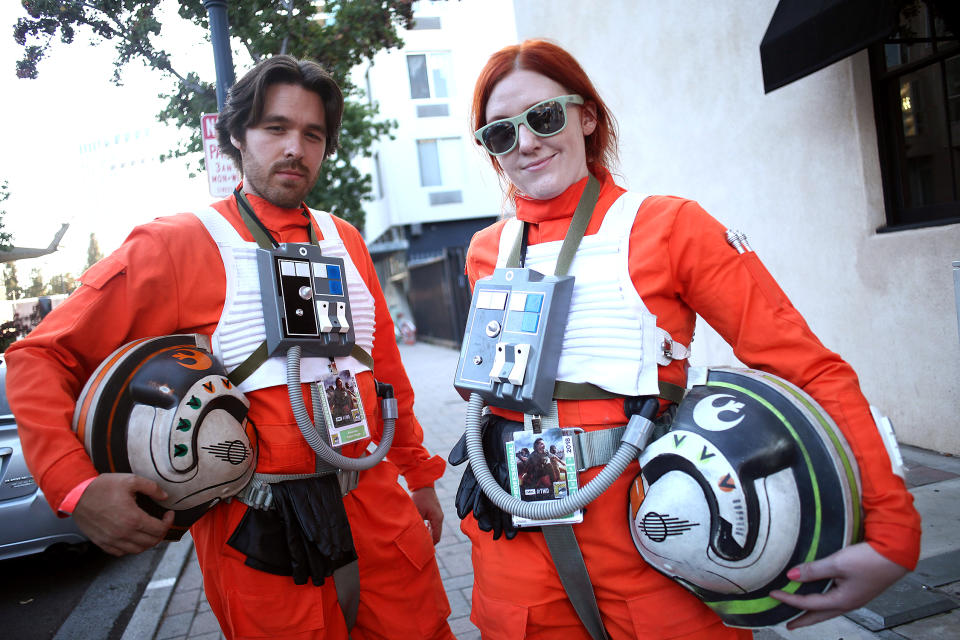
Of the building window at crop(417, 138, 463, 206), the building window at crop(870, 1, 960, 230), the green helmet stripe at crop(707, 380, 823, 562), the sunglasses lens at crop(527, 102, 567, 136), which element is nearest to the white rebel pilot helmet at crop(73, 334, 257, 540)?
the sunglasses lens at crop(527, 102, 567, 136)

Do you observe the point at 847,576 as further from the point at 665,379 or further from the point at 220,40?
the point at 220,40

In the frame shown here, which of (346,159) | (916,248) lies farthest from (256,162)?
(346,159)

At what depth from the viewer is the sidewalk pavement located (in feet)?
9.35

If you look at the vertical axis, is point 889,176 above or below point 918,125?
below

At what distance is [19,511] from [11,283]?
5.19 ft

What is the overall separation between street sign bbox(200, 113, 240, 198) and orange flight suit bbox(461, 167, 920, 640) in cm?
350

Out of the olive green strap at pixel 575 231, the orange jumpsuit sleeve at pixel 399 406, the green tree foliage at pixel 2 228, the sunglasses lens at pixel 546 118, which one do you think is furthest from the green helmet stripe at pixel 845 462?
the green tree foliage at pixel 2 228

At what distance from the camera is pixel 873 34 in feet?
13.1

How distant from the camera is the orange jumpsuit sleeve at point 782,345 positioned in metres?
1.34

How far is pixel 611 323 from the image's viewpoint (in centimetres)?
166

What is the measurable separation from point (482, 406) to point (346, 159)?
11714mm

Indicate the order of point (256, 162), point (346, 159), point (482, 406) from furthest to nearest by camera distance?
point (346, 159), point (256, 162), point (482, 406)

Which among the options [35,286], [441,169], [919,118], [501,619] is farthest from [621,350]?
[441,169]

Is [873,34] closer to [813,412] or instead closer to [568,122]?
[568,122]
